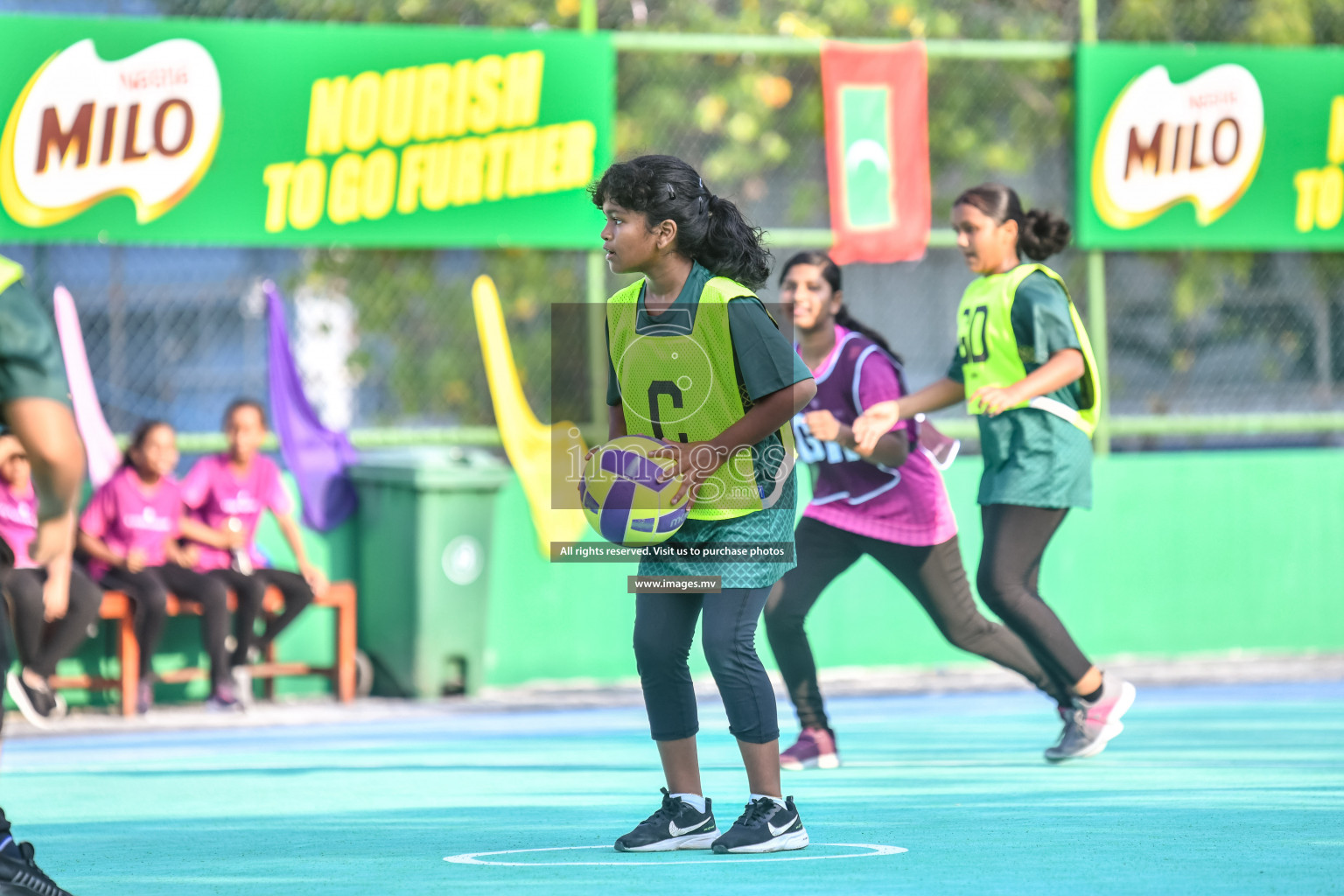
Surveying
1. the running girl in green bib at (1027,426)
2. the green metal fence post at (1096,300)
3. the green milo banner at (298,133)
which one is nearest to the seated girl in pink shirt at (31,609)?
the green milo banner at (298,133)

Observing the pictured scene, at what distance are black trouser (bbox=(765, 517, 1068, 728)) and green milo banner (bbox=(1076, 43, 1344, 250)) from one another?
470 centimetres

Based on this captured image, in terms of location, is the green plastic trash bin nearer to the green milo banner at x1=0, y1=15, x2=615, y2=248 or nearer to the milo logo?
the green milo banner at x1=0, y1=15, x2=615, y2=248

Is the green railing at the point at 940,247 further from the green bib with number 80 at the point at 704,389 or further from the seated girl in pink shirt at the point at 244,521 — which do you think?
the green bib with number 80 at the point at 704,389

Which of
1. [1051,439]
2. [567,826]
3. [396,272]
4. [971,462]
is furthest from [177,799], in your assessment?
[971,462]

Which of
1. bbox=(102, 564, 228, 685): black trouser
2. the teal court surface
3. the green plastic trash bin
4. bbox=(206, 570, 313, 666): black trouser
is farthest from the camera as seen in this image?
the green plastic trash bin

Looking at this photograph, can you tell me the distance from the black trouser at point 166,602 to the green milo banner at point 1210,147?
18.1 ft

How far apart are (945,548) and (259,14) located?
17.8 feet

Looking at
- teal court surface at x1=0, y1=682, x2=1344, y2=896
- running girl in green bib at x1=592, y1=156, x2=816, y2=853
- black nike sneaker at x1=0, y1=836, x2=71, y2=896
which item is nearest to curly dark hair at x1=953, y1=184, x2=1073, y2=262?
teal court surface at x1=0, y1=682, x2=1344, y2=896

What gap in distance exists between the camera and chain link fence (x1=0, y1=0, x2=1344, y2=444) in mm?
10773

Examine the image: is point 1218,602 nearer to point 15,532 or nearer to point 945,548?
point 945,548

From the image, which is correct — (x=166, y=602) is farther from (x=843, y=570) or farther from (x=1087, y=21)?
(x=1087, y=21)

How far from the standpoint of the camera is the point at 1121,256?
1209 centimetres

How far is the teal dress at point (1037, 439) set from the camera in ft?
23.1

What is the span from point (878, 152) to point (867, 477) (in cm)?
440
